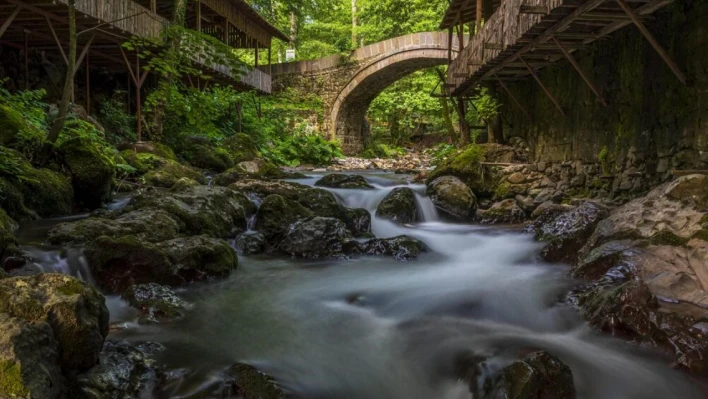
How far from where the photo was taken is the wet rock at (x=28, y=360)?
7.42ft

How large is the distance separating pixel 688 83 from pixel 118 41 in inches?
443

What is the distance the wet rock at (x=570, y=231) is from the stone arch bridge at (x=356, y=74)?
12.4 m

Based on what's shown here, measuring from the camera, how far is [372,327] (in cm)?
440

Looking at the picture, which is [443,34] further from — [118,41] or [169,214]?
[169,214]

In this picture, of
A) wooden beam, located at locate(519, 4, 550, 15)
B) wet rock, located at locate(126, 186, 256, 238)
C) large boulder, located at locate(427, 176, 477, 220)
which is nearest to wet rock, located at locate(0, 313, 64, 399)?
wet rock, located at locate(126, 186, 256, 238)

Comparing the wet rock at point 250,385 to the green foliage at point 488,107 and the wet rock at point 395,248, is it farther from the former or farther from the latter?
the green foliage at point 488,107

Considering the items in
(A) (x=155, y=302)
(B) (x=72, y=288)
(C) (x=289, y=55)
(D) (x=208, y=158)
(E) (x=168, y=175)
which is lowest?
(A) (x=155, y=302)

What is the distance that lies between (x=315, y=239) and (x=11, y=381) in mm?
4548

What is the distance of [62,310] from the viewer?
274cm

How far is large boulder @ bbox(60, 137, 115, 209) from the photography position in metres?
7.36

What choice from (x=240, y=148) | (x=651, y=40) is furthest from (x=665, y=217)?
(x=240, y=148)

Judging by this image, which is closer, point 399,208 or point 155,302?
point 155,302

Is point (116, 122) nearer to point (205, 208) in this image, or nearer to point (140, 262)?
point (205, 208)

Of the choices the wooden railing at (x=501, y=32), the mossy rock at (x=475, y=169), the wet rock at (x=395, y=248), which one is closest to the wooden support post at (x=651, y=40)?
the wooden railing at (x=501, y=32)
